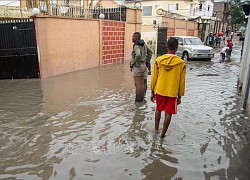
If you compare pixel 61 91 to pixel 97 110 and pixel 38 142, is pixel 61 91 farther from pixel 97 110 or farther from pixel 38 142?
pixel 38 142

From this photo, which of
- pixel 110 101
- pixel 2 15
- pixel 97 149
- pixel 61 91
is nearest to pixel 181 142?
pixel 97 149

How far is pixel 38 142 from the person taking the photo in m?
4.19

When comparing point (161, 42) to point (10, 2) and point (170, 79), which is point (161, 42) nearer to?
point (10, 2)

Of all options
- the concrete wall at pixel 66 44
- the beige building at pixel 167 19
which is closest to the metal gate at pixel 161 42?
the beige building at pixel 167 19

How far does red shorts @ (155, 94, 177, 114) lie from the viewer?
159 inches

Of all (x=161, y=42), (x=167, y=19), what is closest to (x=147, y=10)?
(x=167, y=19)

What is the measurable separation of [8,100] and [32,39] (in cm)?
323

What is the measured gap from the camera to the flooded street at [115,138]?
3365 millimetres

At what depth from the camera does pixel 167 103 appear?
409 cm

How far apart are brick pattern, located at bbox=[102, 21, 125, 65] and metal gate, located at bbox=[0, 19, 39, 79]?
4.90 meters

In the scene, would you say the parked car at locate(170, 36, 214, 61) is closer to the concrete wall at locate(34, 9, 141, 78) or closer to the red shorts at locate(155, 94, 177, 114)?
the concrete wall at locate(34, 9, 141, 78)

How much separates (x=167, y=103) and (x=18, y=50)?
7.38 m

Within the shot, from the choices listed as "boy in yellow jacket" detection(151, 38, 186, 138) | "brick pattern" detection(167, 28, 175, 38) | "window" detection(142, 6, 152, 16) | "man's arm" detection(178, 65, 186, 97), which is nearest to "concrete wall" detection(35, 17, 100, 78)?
"boy in yellow jacket" detection(151, 38, 186, 138)

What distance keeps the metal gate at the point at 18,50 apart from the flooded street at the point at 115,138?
6.56 ft
